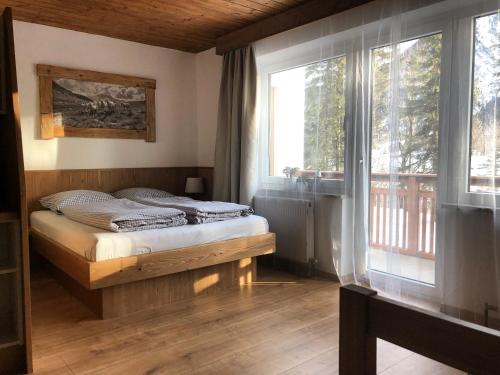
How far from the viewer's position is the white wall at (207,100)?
178 inches

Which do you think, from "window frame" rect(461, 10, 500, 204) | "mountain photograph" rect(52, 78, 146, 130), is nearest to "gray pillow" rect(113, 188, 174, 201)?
"mountain photograph" rect(52, 78, 146, 130)

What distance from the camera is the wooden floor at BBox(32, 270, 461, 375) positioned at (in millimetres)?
1939

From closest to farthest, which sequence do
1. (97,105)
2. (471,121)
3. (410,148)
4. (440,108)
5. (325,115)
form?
(471,121) < (440,108) < (410,148) < (325,115) < (97,105)

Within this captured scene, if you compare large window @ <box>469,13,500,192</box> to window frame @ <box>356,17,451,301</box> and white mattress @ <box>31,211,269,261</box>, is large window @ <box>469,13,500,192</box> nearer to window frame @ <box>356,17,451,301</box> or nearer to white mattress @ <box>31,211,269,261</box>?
window frame @ <box>356,17,451,301</box>

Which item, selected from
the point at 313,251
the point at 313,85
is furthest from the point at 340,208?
the point at 313,85

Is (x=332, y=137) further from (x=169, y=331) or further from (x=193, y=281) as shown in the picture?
(x=169, y=331)

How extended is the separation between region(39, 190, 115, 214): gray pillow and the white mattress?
0.13 m

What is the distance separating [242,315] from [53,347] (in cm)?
110

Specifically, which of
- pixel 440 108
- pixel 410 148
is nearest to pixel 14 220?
pixel 410 148

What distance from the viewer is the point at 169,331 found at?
7.69 ft

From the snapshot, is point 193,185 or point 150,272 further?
point 193,185

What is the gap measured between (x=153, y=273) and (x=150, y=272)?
0.02 metres

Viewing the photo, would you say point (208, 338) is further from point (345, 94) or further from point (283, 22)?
point (283, 22)

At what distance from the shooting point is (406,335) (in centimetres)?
76
